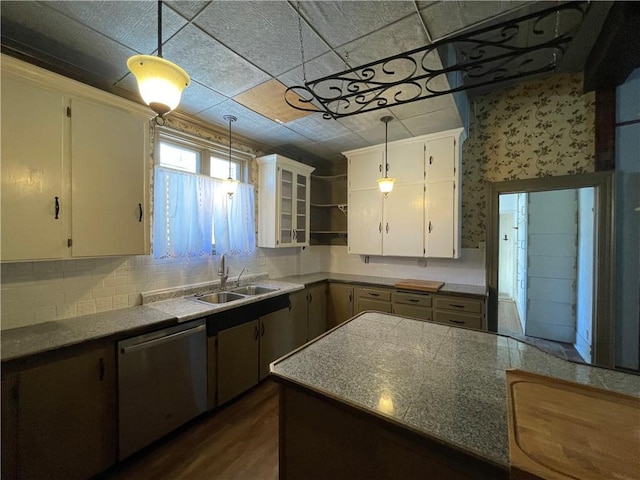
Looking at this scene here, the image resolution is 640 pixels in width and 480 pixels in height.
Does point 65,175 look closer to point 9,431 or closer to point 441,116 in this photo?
point 9,431

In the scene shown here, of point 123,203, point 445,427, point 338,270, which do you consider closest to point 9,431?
point 123,203

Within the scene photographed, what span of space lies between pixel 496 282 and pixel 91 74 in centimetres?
425

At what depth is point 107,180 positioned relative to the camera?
1832 mm

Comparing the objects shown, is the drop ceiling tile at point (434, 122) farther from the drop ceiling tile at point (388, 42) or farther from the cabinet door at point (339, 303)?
the cabinet door at point (339, 303)

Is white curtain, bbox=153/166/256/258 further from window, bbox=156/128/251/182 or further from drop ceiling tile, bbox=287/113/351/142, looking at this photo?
drop ceiling tile, bbox=287/113/351/142

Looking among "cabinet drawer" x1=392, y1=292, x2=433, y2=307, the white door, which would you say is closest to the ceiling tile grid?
"cabinet drawer" x1=392, y1=292, x2=433, y2=307

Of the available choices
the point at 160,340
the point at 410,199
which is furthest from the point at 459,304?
the point at 160,340

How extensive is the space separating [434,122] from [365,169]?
1056 millimetres

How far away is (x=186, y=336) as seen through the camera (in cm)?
198

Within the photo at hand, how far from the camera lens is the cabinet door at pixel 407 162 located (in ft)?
10.4

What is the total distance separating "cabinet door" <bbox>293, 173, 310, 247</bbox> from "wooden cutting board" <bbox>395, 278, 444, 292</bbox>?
1433 mm

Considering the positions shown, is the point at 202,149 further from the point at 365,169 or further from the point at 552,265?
the point at 552,265

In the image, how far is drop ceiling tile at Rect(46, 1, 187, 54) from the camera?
4.45ft

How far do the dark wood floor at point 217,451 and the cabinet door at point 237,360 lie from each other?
0.18 metres
